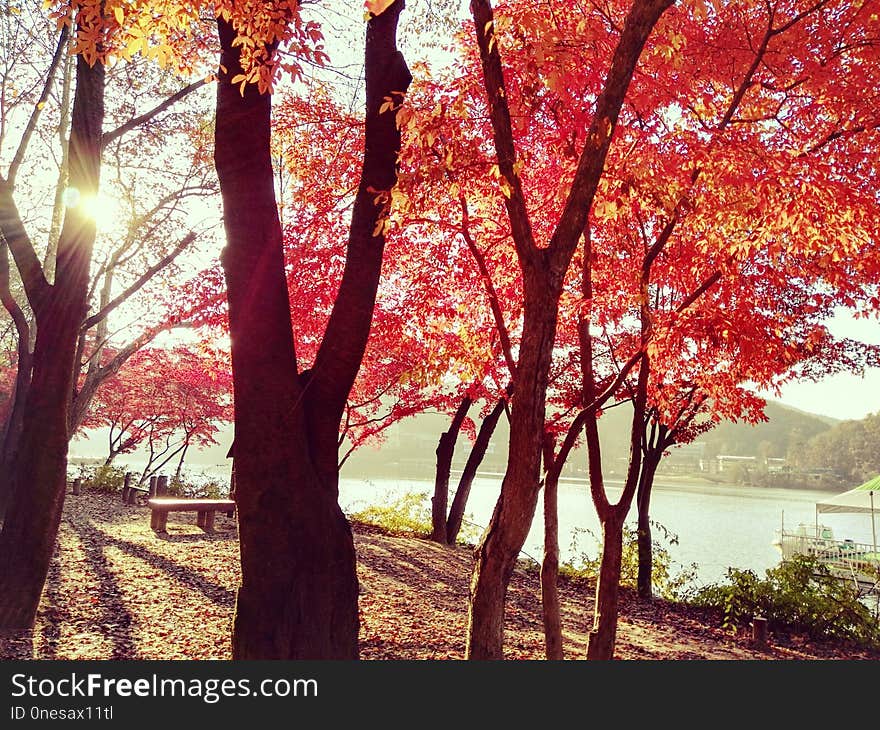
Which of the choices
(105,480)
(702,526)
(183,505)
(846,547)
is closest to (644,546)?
(183,505)

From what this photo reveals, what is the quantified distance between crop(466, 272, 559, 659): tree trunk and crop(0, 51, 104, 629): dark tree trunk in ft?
12.6

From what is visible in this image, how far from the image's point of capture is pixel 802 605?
9.87m

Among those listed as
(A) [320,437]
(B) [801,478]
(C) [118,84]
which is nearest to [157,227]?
(C) [118,84]

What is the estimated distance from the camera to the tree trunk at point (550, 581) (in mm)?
5887

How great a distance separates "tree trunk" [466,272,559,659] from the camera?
13.3 feet

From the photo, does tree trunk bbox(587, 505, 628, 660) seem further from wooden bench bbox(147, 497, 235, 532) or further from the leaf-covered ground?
wooden bench bbox(147, 497, 235, 532)

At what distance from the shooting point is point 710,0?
5.73m

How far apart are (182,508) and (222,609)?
505 centimetres

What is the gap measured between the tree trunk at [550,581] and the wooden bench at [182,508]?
762 cm

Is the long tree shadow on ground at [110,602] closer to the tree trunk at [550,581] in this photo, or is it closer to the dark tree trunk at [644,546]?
the tree trunk at [550,581]

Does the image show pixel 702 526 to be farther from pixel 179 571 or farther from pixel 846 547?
pixel 179 571

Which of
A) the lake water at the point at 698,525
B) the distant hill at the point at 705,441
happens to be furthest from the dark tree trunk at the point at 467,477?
the distant hill at the point at 705,441

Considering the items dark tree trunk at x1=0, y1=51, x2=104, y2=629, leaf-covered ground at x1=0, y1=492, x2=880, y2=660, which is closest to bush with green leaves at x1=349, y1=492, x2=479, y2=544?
leaf-covered ground at x1=0, y1=492, x2=880, y2=660

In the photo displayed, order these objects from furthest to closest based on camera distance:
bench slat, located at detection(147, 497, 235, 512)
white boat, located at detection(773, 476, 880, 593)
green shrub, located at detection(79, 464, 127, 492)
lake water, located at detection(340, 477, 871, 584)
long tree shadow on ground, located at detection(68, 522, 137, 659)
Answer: lake water, located at detection(340, 477, 871, 584) → green shrub, located at detection(79, 464, 127, 492) → white boat, located at detection(773, 476, 880, 593) → bench slat, located at detection(147, 497, 235, 512) → long tree shadow on ground, located at detection(68, 522, 137, 659)
